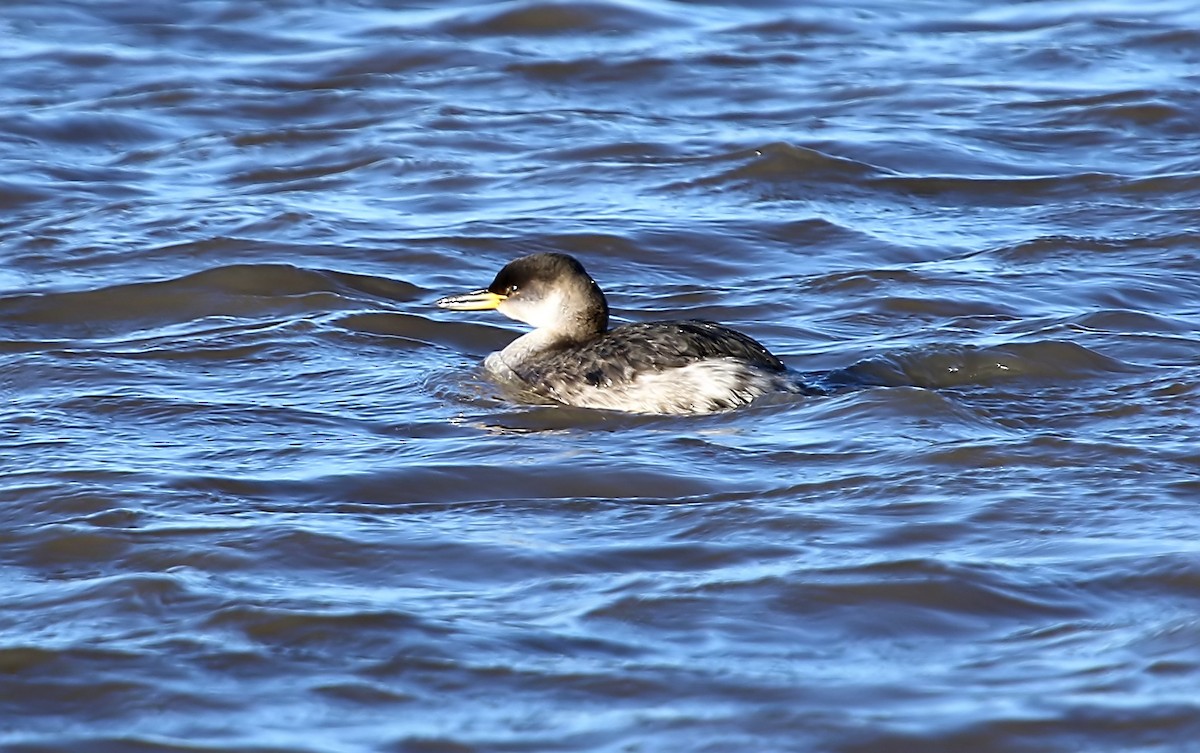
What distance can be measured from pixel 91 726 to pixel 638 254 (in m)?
5.72

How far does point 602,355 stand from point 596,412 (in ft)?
0.77

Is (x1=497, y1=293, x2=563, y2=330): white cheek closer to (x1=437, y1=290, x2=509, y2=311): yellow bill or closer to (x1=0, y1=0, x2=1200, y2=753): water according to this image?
(x1=437, y1=290, x2=509, y2=311): yellow bill

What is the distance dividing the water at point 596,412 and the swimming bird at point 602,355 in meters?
0.13

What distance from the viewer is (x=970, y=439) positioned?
7.32 m

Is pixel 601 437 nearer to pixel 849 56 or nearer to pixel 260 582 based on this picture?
pixel 260 582

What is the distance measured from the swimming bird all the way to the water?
127mm

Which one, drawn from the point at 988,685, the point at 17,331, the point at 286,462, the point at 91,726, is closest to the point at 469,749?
the point at 91,726

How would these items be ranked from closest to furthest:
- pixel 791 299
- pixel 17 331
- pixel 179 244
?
pixel 17 331
pixel 791 299
pixel 179 244

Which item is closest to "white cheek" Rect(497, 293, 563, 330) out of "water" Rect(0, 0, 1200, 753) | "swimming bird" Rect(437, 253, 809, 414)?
"swimming bird" Rect(437, 253, 809, 414)

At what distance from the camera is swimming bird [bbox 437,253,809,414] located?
25.8 feet

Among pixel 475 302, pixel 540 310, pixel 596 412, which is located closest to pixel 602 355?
pixel 596 412

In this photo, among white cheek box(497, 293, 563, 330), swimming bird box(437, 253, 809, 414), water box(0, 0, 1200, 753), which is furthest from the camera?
white cheek box(497, 293, 563, 330)

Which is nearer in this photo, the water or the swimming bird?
the water

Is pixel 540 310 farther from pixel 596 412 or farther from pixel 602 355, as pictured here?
pixel 596 412
